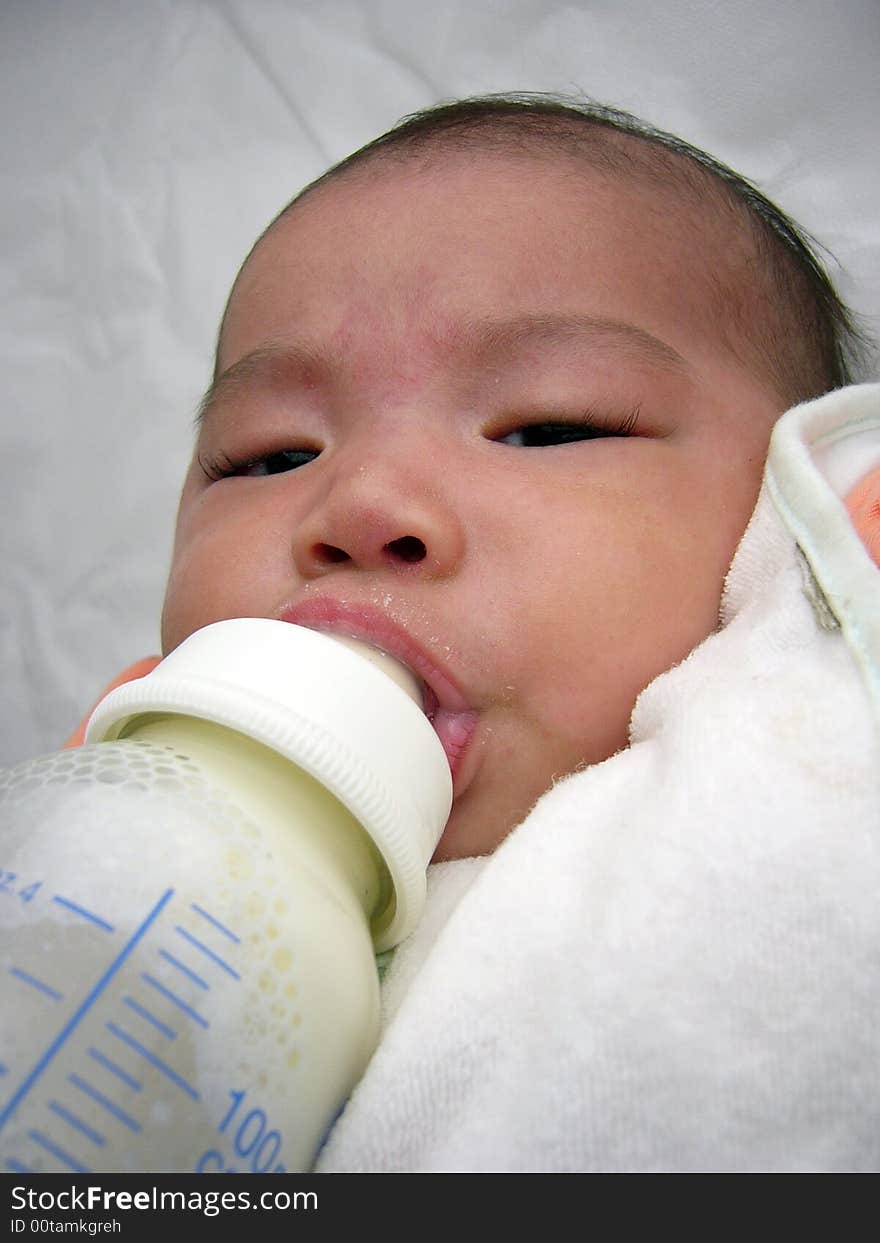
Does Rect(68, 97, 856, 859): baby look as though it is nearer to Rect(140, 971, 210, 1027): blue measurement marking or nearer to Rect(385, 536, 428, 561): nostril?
Rect(385, 536, 428, 561): nostril

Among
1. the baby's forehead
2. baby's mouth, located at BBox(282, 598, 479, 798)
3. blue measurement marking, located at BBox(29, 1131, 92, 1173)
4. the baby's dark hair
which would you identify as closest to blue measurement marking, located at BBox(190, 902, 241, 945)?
blue measurement marking, located at BBox(29, 1131, 92, 1173)

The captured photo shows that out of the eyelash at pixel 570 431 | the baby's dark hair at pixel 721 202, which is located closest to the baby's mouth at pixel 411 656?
the eyelash at pixel 570 431

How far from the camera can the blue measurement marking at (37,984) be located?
1.33 ft

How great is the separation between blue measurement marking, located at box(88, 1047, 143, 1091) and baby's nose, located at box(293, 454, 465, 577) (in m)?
0.36

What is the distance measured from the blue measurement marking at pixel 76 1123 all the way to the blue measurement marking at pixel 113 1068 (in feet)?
0.07

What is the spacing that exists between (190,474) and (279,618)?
1.33ft

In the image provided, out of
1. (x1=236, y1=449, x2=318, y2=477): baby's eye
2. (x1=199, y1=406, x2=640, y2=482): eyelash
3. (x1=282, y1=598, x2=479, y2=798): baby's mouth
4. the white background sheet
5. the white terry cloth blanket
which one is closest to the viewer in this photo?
the white terry cloth blanket

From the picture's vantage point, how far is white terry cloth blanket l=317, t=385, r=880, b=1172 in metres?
0.49

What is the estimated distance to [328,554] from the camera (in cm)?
69

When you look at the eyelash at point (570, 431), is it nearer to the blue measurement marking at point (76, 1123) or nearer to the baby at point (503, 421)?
the baby at point (503, 421)

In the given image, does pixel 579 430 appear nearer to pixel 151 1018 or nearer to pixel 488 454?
pixel 488 454

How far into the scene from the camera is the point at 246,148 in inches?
62.7

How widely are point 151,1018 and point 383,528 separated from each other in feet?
1.15
